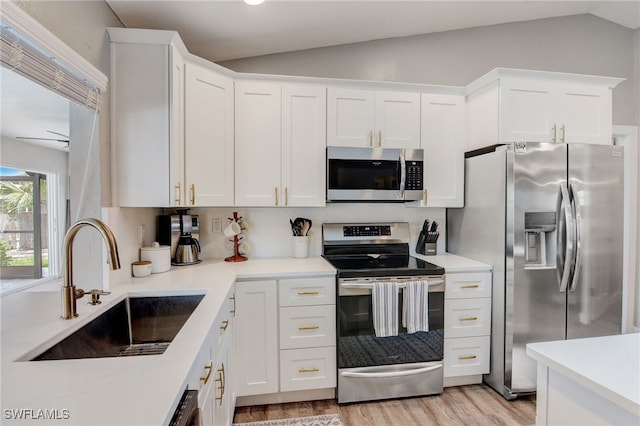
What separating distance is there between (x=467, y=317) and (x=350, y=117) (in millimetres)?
1714

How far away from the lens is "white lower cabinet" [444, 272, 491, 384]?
2326 mm

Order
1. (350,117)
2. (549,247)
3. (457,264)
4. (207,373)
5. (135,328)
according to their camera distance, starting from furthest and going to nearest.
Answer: (350,117)
(457,264)
(549,247)
(135,328)
(207,373)

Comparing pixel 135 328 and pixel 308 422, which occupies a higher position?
pixel 135 328

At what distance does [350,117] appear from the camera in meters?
2.49

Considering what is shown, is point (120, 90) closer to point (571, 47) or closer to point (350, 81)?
point (350, 81)

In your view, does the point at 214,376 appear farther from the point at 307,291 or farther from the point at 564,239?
the point at 564,239

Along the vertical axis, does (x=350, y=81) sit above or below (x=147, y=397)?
above

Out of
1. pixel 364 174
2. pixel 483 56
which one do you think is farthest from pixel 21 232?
pixel 483 56

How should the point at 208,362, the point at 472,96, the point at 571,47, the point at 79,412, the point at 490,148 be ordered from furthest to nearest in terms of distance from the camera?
1. the point at 571,47
2. the point at 472,96
3. the point at 490,148
4. the point at 208,362
5. the point at 79,412

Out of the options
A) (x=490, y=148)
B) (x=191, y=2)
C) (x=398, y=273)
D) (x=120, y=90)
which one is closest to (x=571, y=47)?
(x=490, y=148)

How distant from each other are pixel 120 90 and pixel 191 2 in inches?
25.4

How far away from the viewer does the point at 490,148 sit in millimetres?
2422

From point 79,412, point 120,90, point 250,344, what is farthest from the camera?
point 250,344

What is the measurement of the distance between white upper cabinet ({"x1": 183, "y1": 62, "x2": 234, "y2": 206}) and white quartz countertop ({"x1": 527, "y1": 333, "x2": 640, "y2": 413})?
6.30 ft
